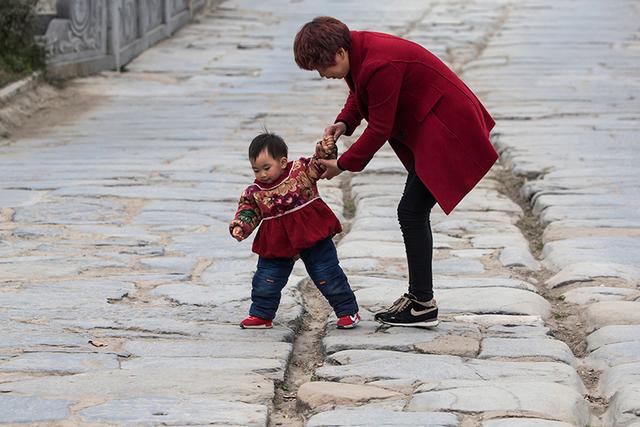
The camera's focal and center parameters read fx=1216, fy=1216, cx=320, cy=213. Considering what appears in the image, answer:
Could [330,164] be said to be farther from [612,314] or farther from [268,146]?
[612,314]

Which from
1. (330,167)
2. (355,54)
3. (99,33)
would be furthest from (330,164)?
(99,33)

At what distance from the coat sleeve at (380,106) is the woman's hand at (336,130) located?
0.20 meters

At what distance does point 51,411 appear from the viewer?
11.4 feet

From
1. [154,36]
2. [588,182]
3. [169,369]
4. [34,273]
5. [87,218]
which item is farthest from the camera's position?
[154,36]

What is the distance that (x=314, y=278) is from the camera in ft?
14.7

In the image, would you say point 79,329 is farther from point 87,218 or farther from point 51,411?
point 87,218

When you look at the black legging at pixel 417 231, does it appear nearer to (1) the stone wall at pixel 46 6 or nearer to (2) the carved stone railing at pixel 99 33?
(2) the carved stone railing at pixel 99 33

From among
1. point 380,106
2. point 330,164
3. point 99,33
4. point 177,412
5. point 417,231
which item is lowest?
point 99,33

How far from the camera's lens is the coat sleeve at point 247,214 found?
173 inches

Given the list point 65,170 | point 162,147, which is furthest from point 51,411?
point 162,147

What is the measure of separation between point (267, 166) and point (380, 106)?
464 mm

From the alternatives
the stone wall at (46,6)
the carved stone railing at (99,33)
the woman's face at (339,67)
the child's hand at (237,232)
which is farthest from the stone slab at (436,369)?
the stone wall at (46,6)

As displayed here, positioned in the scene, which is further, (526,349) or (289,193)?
(289,193)

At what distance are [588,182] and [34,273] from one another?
11.5 feet
